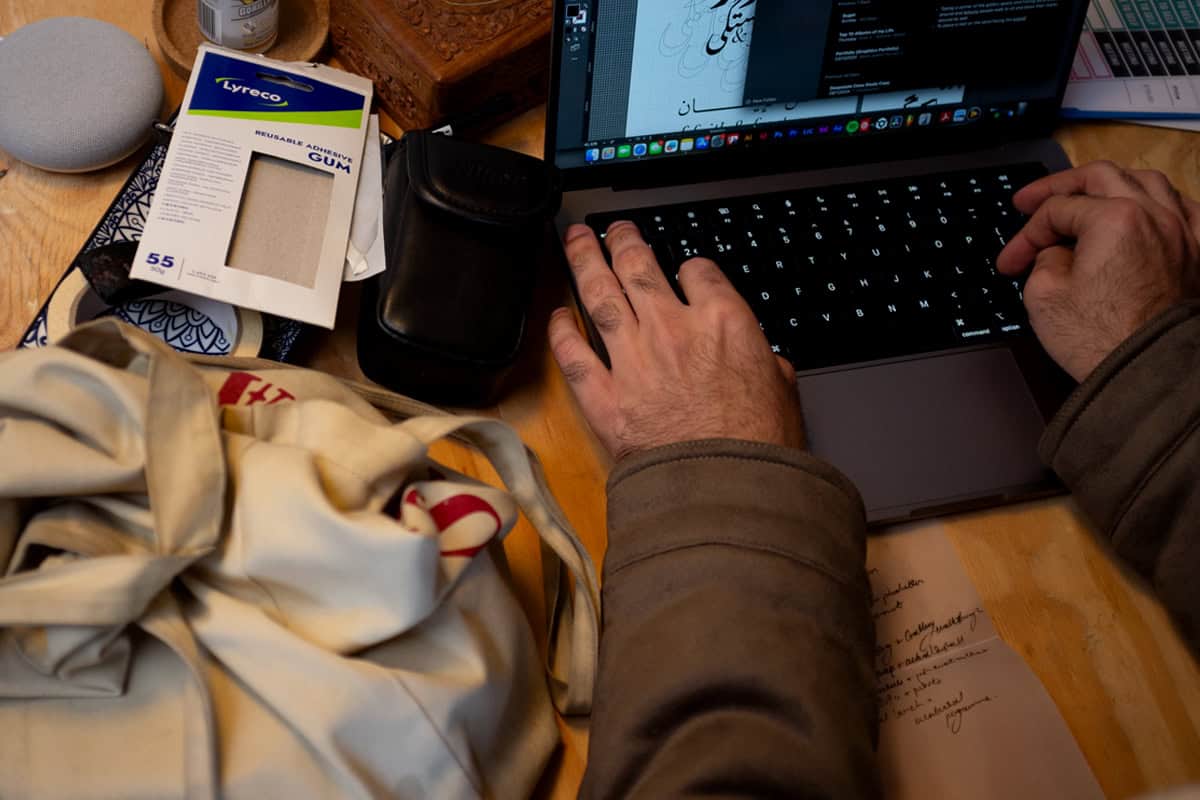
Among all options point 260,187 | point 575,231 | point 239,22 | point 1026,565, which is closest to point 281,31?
point 239,22

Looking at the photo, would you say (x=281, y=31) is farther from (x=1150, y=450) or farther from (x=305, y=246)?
(x=1150, y=450)

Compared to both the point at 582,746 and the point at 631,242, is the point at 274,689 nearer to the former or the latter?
the point at 582,746

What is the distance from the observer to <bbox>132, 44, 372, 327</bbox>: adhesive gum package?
58 cm

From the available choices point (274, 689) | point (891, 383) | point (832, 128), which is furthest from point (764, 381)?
point (274, 689)

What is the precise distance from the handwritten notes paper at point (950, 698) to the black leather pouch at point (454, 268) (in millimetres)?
261

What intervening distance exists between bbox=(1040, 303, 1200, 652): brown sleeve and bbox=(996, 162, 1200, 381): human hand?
36 millimetres

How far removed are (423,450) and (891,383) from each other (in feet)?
1.05

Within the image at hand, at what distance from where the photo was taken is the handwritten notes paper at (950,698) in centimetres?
55

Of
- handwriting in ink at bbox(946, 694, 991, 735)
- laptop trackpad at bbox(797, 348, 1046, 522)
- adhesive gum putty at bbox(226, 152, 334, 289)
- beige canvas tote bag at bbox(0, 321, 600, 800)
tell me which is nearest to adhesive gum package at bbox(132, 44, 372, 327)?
adhesive gum putty at bbox(226, 152, 334, 289)

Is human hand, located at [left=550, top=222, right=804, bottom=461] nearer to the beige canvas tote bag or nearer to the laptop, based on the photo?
the laptop

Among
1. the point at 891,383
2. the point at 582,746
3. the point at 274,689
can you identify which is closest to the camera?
the point at 274,689

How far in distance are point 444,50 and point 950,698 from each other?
0.50 metres

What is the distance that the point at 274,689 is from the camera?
42 cm

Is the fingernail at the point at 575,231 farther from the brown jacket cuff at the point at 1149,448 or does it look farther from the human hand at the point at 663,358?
the brown jacket cuff at the point at 1149,448
